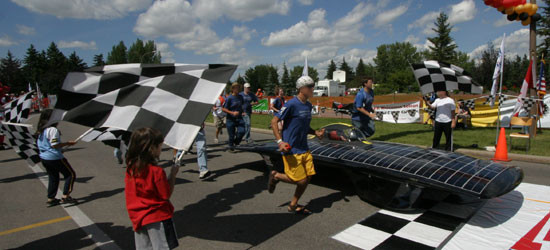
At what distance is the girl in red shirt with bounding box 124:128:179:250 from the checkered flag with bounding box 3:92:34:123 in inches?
156

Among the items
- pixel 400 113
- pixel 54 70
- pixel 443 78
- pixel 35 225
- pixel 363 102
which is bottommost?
pixel 35 225

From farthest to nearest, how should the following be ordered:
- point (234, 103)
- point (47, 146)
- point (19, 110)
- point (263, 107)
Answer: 1. point (263, 107)
2. point (234, 103)
3. point (19, 110)
4. point (47, 146)

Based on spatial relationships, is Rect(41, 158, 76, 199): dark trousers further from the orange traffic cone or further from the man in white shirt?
the orange traffic cone

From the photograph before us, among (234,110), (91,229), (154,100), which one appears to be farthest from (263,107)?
(154,100)

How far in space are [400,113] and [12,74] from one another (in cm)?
6612

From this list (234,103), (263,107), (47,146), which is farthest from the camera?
(263,107)

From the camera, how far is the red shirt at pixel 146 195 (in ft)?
6.87

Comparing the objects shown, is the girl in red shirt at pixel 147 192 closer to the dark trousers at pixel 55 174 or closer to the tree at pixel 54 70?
the dark trousers at pixel 55 174

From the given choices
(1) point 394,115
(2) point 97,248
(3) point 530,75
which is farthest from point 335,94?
(2) point 97,248

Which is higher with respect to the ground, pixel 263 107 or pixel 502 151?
pixel 263 107

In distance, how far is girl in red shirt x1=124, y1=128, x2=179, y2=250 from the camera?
210 cm

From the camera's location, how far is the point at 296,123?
368 centimetres

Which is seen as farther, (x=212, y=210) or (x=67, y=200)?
(x=67, y=200)

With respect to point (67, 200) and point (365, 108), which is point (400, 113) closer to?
point (365, 108)
